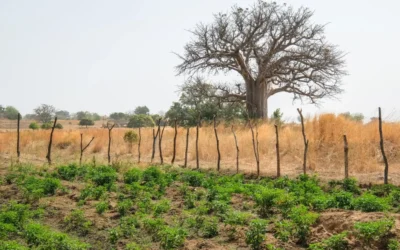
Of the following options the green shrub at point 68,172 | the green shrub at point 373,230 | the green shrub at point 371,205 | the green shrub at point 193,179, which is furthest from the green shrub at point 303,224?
the green shrub at point 68,172

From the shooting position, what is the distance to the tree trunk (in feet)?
84.4

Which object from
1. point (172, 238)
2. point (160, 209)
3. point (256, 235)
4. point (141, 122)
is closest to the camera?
Result: point (256, 235)

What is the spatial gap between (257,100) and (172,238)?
778 inches

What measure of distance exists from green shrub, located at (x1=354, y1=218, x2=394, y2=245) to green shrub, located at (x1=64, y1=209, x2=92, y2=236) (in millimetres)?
4260

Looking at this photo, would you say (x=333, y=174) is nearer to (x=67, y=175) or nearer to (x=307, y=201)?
(x=307, y=201)

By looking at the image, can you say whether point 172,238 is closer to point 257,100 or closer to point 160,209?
point 160,209

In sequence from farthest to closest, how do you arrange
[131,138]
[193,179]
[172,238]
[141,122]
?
1. [141,122]
2. [131,138]
3. [193,179]
4. [172,238]

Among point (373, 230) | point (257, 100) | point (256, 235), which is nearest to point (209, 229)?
point (256, 235)

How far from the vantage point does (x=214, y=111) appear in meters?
Answer: 29.2

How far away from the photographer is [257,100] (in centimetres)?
2573

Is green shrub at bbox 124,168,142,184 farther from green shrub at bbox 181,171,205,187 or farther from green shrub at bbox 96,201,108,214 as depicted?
green shrub at bbox 96,201,108,214

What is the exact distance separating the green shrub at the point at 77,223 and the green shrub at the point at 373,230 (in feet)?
14.0

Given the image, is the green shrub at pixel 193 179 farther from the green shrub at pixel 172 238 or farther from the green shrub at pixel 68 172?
the green shrub at pixel 172 238

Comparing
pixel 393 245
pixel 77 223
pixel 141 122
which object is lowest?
pixel 77 223
